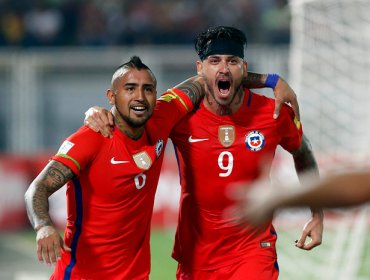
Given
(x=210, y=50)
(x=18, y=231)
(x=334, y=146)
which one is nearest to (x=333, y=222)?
(x=334, y=146)

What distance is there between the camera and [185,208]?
6.11m

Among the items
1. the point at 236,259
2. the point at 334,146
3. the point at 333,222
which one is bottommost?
the point at 333,222

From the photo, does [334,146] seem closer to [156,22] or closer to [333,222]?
[333,222]

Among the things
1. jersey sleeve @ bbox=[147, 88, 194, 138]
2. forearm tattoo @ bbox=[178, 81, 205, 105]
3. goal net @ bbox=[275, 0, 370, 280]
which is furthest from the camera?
goal net @ bbox=[275, 0, 370, 280]

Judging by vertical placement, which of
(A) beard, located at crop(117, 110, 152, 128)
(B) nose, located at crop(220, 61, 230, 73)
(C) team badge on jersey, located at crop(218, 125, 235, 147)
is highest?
(B) nose, located at crop(220, 61, 230, 73)

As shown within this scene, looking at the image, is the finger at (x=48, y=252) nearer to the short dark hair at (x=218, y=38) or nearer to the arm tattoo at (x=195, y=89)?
the arm tattoo at (x=195, y=89)

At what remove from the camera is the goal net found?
10734 millimetres

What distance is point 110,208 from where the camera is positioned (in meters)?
5.48

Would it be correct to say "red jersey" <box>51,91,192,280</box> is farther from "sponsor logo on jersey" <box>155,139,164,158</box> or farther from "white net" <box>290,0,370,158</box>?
"white net" <box>290,0,370,158</box>

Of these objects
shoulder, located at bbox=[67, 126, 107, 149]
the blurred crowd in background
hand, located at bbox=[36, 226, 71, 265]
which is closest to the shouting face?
shoulder, located at bbox=[67, 126, 107, 149]

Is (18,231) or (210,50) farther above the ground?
(210,50)

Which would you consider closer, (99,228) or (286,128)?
(99,228)

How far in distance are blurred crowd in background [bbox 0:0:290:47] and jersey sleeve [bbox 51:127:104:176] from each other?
14.1 m

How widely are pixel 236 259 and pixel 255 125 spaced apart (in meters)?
0.91
